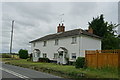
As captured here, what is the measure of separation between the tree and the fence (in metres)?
23.4

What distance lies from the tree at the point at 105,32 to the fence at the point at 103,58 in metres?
23.4

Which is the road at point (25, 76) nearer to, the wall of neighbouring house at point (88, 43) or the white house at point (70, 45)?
the white house at point (70, 45)

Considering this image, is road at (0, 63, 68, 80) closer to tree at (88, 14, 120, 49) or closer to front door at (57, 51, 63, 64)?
front door at (57, 51, 63, 64)

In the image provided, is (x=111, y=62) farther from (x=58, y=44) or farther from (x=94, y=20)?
(x=94, y=20)

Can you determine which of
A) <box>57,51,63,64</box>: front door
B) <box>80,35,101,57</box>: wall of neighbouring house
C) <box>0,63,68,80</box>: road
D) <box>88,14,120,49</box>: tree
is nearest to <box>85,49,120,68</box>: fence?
<box>0,63,68,80</box>: road

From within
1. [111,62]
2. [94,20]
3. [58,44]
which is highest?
[94,20]

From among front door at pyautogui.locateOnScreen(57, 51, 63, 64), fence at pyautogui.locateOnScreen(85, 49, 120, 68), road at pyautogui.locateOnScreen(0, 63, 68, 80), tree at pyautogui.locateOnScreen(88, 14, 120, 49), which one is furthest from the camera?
tree at pyautogui.locateOnScreen(88, 14, 120, 49)

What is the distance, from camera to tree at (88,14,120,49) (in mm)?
41906

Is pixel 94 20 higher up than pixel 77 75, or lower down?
higher up

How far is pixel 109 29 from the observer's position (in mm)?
49406

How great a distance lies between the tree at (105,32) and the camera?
137 feet

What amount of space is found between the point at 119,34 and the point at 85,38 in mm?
21972

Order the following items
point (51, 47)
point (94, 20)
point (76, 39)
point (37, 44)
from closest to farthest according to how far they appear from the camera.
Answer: point (76, 39) < point (51, 47) < point (37, 44) < point (94, 20)

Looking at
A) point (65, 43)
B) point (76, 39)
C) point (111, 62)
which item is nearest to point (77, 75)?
point (111, 62)
